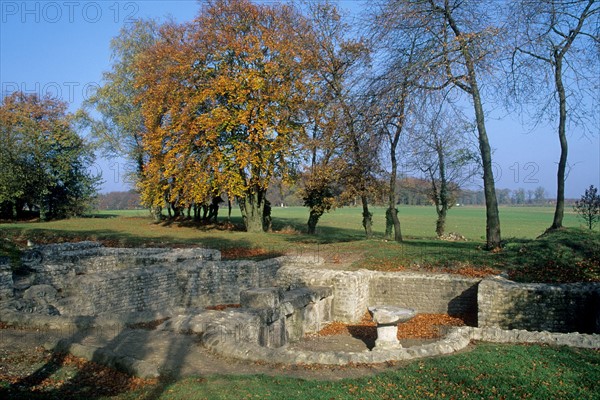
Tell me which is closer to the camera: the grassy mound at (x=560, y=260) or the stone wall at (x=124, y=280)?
the stone wall at (x=124, y=280)

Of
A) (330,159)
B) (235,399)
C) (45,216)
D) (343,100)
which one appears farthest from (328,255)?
(45,216)

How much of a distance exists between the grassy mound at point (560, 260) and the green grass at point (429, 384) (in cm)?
628

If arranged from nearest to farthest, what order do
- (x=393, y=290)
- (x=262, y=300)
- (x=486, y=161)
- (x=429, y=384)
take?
(x=429, y=384) → (x=262, y=300) → (x=393, y=290) → (x=486, y=161)

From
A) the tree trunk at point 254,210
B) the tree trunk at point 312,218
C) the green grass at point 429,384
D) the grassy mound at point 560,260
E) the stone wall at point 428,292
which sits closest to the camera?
the green grass at point 429,384

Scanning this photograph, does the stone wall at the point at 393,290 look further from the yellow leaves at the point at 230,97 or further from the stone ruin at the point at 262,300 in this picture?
the yellow leaves at the point at 230,97

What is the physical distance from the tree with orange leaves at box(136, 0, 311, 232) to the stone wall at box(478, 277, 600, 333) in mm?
16464

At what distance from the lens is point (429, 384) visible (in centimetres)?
732

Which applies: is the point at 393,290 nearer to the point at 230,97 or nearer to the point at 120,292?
the point at 120,292

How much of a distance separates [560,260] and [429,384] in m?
10.0

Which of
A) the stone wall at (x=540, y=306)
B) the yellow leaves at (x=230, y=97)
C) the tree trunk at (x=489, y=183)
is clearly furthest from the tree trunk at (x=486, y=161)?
the yellow leaves at (x=230, y=97)

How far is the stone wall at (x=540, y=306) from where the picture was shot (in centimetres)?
1196

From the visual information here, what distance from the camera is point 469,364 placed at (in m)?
8.19

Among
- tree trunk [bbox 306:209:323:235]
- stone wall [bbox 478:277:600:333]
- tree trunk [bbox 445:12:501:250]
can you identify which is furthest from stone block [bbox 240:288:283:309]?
tree trunk [bbox 306:209:323:235]

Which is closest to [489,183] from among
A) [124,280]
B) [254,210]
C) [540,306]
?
[540,306]
